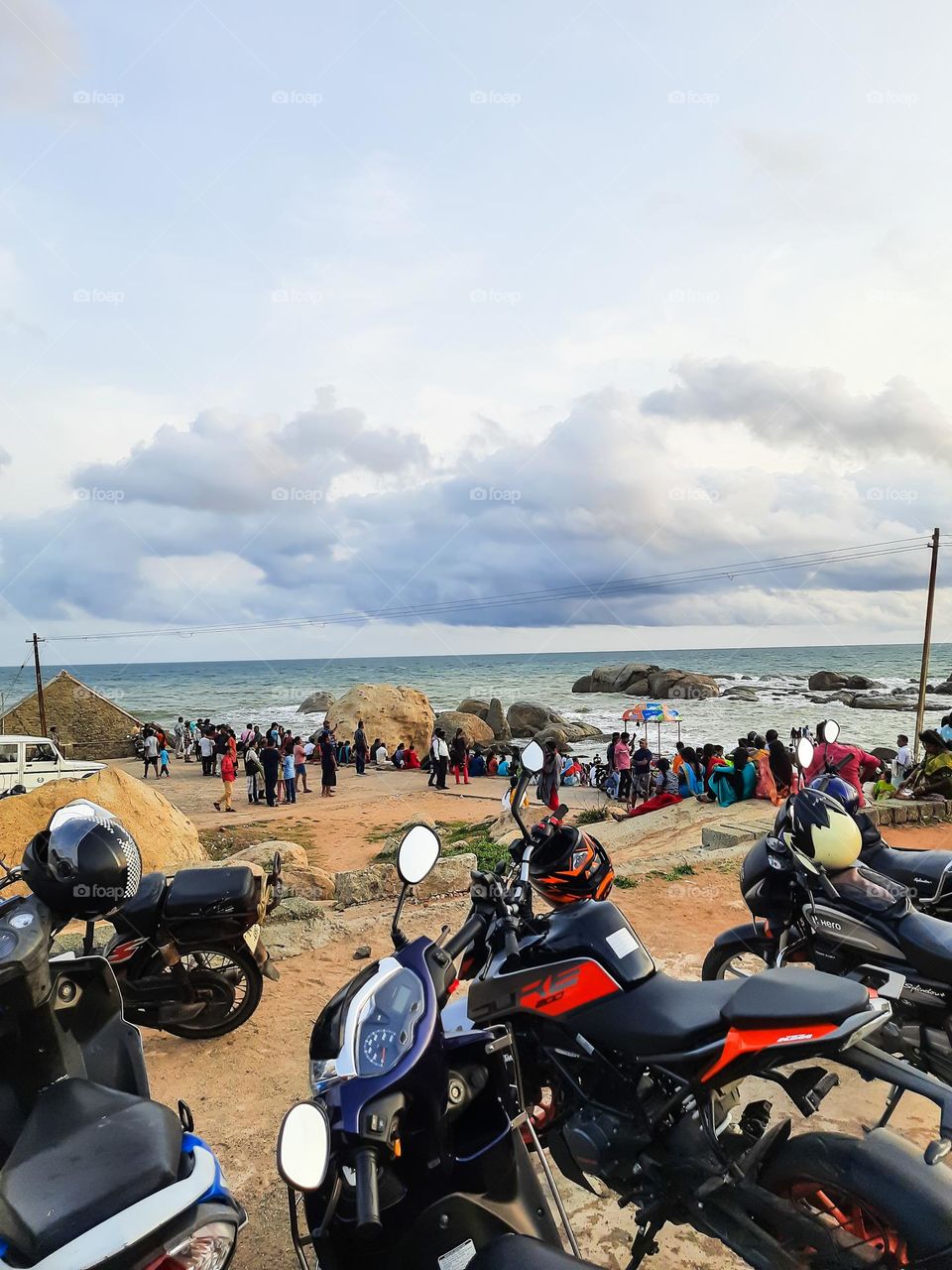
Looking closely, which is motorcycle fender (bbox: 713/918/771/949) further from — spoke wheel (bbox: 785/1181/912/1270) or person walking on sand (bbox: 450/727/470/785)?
person walking on sand (bbox: 450/727/470/785)

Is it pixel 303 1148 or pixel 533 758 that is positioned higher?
pixel 533 758

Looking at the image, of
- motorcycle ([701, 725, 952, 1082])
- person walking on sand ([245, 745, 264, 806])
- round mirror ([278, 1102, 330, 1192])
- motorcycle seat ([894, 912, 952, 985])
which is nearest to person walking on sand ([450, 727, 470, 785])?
person walking on sand ([245, 745, 264, 806])

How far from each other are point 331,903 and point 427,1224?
6.74m

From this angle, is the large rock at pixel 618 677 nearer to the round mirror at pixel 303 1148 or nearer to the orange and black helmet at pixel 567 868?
the orange and black helmet at pixel 567 868

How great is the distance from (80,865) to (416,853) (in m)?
1.21

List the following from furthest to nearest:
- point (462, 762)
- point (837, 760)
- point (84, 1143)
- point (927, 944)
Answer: point (462, 762) < point (837, 760) < point (927, 944) < point (84, 1143)

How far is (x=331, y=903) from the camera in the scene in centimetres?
825

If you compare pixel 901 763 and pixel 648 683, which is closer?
pixel 901 763

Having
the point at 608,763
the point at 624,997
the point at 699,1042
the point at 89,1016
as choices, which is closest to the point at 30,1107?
the point at 89,1016

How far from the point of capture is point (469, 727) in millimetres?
35375

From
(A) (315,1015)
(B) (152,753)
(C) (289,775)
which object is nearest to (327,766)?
(C) (289,775)

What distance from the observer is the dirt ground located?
127 inches

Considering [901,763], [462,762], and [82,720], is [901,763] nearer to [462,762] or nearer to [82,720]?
[462,762]

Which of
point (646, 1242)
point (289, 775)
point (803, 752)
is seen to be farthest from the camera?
point (289, 775)
